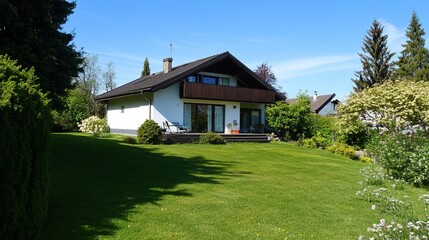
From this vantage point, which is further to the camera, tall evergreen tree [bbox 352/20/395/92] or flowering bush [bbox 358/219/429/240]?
tall evergreen tree [bbox 352/20/395/92]

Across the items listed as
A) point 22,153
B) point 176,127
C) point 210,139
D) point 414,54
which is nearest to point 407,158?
point 22,153

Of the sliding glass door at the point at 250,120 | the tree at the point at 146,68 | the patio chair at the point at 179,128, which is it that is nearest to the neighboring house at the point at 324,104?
the tree at the point at 146,68

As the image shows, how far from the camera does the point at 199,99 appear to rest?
23.3m

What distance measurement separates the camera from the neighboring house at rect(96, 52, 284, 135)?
21797 millimetres

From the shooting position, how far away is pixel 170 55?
26.9 meters

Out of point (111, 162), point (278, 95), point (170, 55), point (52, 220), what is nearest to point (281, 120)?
point (278, 95)

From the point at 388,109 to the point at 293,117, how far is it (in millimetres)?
6338

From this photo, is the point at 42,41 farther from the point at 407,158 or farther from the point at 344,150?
the point at 344,150

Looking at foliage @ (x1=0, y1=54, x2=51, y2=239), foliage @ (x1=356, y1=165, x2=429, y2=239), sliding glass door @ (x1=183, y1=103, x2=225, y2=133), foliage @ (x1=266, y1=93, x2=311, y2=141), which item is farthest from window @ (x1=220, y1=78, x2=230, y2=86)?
foliage @ (x1=0, y1=54, x2=51, y2=239)

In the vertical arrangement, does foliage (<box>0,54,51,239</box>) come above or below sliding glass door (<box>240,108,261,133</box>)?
below

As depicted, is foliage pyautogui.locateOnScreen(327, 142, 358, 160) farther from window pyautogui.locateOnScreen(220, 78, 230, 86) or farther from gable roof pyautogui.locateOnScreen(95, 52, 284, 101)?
window pyautogui.locateOnScreen(220, 78, 230, 86)

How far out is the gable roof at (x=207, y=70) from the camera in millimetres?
20958

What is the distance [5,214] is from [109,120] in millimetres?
25385

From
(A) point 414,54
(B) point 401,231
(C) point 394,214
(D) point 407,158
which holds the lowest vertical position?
(C) point 394,214
